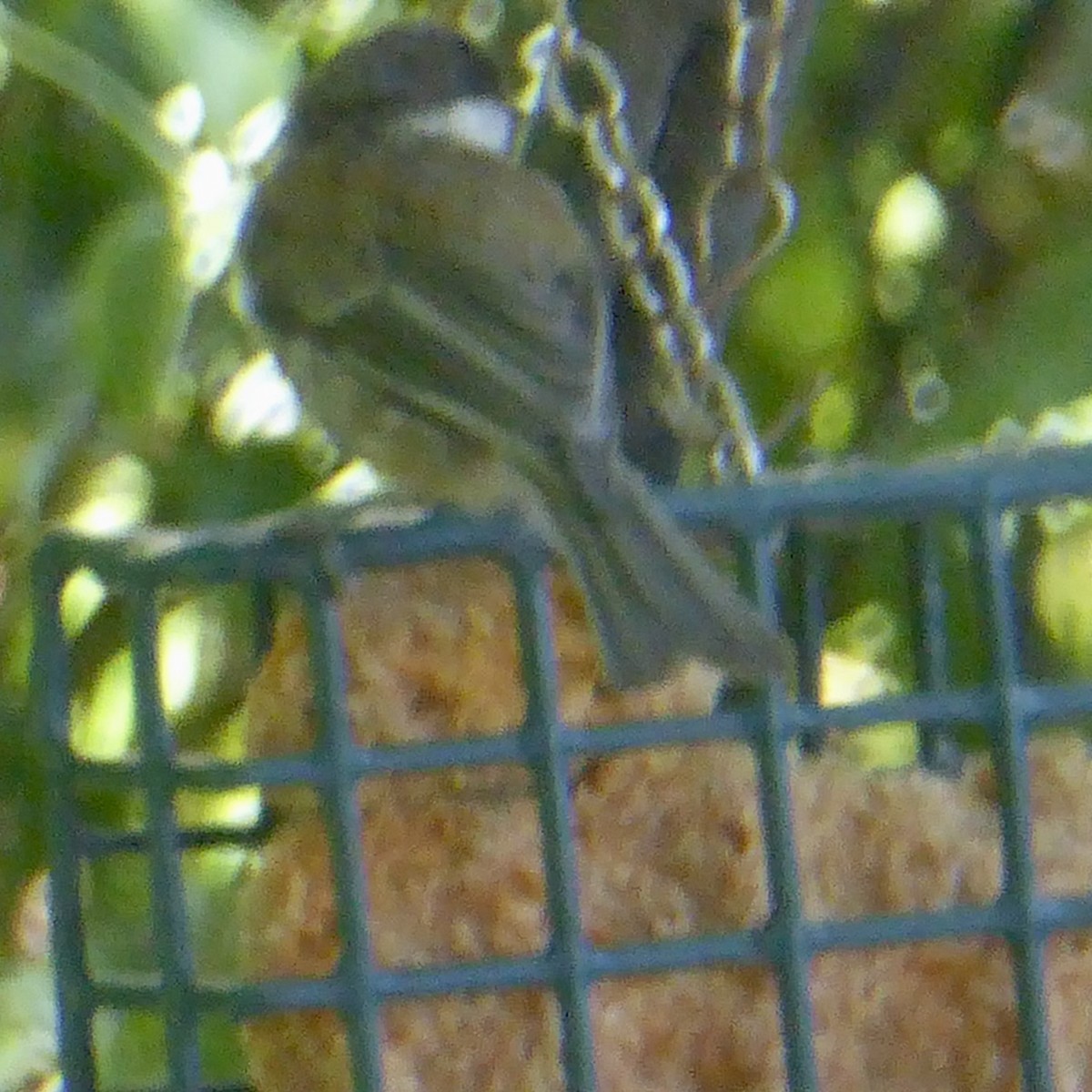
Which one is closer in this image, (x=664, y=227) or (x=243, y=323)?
(x=664, y=227)

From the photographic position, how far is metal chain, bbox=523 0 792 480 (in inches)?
32.0

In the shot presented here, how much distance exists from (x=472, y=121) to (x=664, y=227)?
281mm

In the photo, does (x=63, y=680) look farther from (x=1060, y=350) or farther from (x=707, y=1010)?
(x=1060, y=350)

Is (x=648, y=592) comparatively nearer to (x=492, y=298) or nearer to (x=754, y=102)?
(x=492, y=298)

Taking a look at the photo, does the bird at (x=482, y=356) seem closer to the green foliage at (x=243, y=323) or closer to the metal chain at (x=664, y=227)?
the metal chain at (x=664, y=227)

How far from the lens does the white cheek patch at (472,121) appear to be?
1058 mm

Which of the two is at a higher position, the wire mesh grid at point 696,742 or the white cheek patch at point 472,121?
the white cheek patch at point 472,121

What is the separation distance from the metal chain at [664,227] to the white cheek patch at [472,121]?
170 mm

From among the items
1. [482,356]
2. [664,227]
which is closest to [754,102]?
[664,227]

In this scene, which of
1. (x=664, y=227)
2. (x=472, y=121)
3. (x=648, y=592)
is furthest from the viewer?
(x=472, y=121)

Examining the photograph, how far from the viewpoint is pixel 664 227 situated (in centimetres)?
84

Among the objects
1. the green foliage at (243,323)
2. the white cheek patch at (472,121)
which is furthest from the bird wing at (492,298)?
the green foliage at (243,323)

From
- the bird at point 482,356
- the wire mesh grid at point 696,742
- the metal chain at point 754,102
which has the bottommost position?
the wire mesh grid at point 696,742

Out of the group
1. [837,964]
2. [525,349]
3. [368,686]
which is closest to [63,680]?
[368,686]
